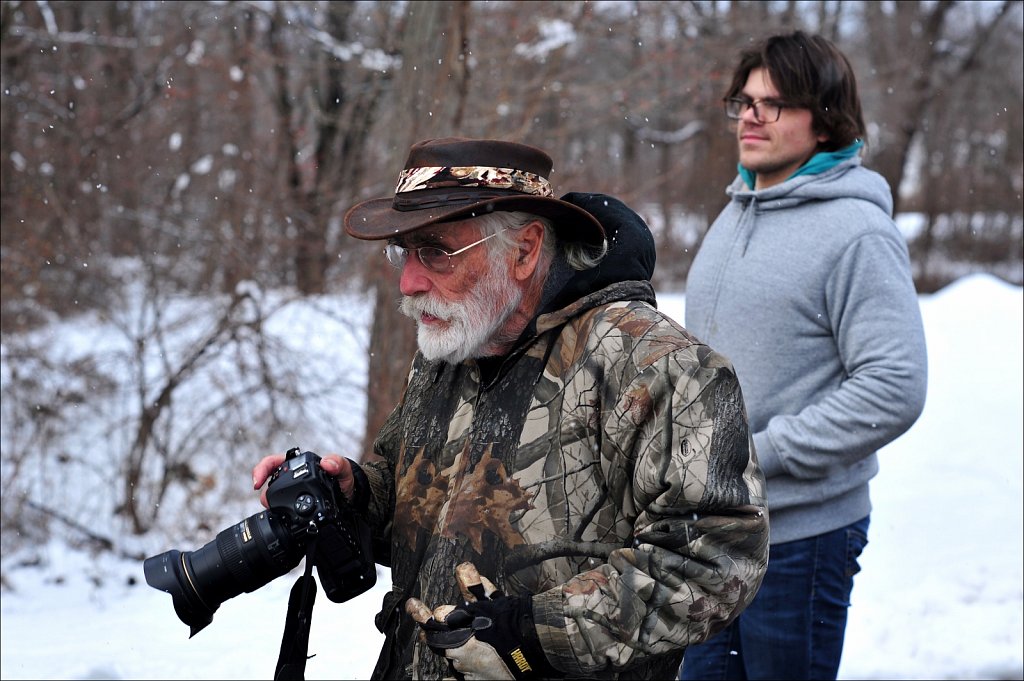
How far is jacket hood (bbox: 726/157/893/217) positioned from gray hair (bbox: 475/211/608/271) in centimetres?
89

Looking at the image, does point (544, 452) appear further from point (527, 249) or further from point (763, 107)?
point (763, 107)

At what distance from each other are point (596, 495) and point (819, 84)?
1473 mm

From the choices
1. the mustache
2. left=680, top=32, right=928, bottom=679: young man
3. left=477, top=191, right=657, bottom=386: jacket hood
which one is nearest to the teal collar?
left=680, top=32, right=928, bottom=679: young man

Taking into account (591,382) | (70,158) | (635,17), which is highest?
(635,17)

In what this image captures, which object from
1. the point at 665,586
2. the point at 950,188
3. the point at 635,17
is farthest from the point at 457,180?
the point at 950,188

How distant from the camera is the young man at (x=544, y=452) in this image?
1.78 m

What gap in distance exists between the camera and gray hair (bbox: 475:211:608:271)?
208cm

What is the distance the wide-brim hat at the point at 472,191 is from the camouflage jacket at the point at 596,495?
0.63 ft

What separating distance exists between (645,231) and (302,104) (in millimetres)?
7664

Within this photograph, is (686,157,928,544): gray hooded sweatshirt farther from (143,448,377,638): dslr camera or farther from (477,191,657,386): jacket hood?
(143,448,377,638): dslr camera

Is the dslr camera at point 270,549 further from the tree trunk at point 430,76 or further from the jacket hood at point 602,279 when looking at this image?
the tree trunk at point 430,76

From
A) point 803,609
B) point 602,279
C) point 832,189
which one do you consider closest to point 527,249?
point 602,279

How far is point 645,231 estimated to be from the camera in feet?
7.07

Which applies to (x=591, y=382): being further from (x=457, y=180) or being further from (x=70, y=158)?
(x=70, y=158)
